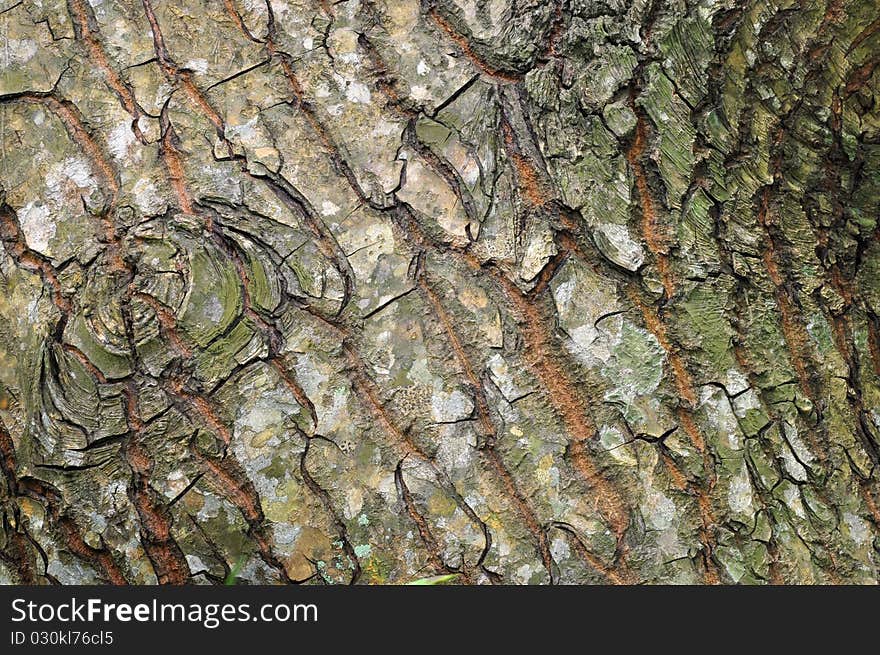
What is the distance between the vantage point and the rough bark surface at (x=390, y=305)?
126cm

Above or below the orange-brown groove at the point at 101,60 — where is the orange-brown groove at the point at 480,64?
below

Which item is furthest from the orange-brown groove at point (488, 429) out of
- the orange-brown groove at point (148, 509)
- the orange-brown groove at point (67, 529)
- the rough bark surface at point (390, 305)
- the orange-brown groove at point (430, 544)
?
the orange-brown groove at point (67, 529)

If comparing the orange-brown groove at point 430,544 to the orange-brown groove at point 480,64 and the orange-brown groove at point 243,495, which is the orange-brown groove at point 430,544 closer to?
the orange-brown groove at point 243,495

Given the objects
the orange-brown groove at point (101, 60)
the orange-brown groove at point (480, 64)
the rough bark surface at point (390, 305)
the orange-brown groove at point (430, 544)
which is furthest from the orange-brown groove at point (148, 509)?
the orange-brown groove at point (480, 64)

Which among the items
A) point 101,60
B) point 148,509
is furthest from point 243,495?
point 101,60

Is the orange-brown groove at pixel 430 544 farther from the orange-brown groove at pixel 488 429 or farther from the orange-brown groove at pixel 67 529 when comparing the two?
the orange-brown groove at pixel 67 529

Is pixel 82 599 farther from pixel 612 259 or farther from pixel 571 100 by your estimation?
pixel 571 100

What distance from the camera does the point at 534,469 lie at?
127cm

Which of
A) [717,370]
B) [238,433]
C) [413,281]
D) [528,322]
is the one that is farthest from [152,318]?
[717,370]

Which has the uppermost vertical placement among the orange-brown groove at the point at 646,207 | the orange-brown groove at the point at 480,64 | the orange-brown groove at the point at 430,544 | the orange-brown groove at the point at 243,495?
the orange-brown groove at the point at 480,64

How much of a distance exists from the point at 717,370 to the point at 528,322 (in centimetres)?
32

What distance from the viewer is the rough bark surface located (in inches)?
49.6

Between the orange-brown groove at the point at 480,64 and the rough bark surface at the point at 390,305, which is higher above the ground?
the orange-brown groove at the point at 480,64

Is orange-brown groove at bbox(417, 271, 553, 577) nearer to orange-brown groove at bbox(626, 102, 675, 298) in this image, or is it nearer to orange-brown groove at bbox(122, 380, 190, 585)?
orange-brown groove at bbox(626, 102, 675, 298)
